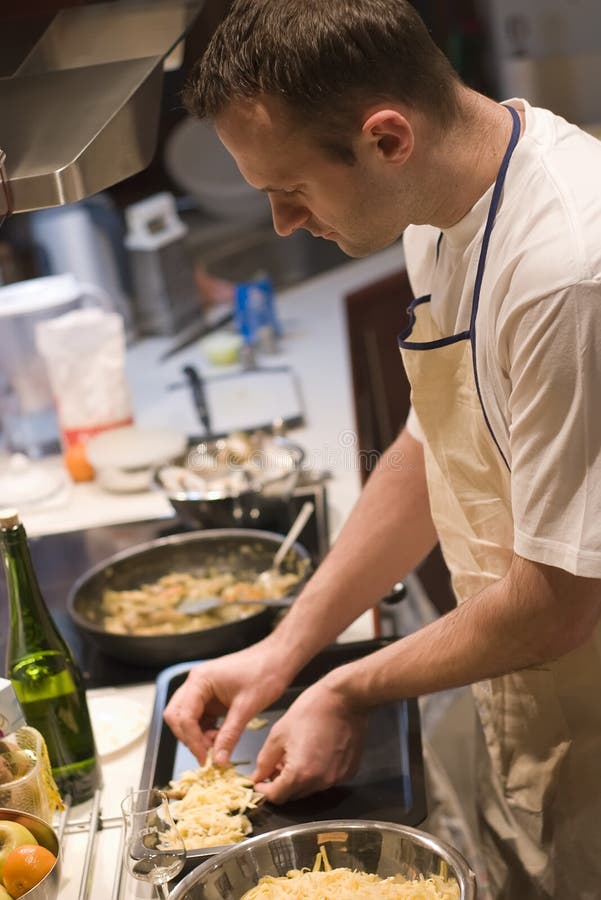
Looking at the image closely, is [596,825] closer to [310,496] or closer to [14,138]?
[310,496]

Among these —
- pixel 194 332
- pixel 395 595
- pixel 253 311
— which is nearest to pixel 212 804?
pixel 395 595

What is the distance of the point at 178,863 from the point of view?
1185 mm

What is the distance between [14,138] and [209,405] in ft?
5.75

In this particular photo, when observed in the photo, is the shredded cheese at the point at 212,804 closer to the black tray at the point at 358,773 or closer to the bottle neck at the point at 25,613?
the black tray at the point at 358,773

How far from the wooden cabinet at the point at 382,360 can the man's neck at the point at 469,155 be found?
2080 mm

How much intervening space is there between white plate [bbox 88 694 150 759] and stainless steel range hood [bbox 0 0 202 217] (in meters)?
0.81

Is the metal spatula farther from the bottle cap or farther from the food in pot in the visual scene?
the bottle cap

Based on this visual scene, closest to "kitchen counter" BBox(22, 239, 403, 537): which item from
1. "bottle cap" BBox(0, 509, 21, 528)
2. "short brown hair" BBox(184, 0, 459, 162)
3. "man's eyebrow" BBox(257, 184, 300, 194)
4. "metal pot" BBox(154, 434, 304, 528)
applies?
"metal pot" BBox(154, 434, 304, 528)

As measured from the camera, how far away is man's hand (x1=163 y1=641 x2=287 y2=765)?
1.50m

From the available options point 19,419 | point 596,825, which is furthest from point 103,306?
point 596,825

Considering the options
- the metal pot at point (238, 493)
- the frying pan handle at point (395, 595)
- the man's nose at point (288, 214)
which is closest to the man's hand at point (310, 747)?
the frying pan handle at point (395, 595)

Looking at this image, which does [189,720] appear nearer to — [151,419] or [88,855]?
[88,855]

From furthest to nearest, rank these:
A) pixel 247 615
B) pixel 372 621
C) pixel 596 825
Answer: pixel 372 621 < pixel 247 615 < pixel 596 825

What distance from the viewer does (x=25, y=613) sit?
1482 millimetres
